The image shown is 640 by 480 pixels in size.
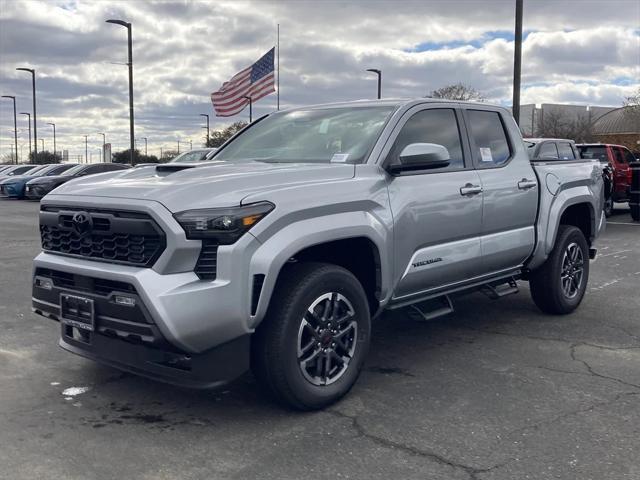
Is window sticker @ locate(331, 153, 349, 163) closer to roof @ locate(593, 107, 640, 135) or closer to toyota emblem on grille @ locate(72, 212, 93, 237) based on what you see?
toyota emblem on grille @ locate(72, 212, 93, 237)

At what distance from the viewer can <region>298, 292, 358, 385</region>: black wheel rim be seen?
12.8 feet

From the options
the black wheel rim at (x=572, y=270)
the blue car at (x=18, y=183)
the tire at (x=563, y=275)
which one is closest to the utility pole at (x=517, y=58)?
the tire at (x=563, y=275)

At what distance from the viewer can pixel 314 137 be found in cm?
493

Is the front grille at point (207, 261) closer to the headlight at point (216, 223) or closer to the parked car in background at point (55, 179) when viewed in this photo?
the headlight at point (216, 223)

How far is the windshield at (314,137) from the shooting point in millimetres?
Answer: 4629

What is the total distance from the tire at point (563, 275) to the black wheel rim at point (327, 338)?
2.73 m

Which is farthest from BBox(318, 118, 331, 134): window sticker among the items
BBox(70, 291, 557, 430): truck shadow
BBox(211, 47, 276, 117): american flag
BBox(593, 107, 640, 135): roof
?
BBox(593, 107, 640, 135): roof

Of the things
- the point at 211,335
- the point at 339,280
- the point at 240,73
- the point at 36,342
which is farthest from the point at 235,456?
the point at 240,73

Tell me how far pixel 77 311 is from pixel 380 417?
179 cm

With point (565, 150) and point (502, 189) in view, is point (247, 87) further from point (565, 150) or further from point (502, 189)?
point (502, 189)

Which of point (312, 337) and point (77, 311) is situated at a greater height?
point (77, 311)

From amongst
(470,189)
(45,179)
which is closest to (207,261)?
(470,189)

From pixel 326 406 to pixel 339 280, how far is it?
74 centimetres

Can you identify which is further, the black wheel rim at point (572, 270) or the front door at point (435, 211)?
the black wheel rim at point (572, 270)
